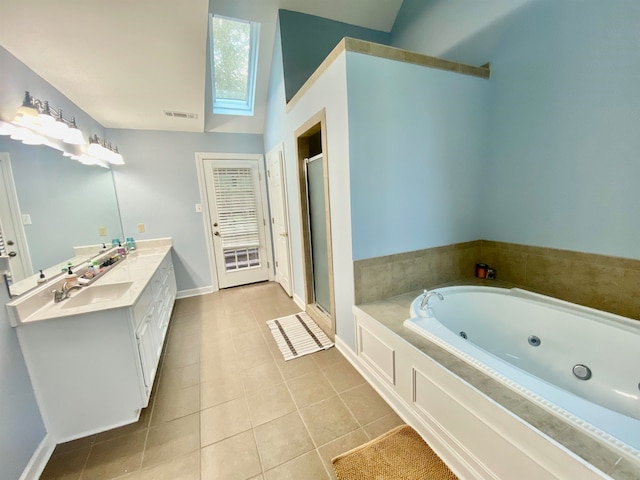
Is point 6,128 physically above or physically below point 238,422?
above

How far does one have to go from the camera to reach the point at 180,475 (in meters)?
1.29

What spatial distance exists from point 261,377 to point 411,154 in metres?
2.09

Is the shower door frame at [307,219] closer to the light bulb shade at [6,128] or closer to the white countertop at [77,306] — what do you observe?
the white countertop at [77,306]

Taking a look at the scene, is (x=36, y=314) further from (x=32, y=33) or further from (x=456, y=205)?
(x=456, y=205)

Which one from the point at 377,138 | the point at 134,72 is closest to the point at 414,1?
the point at 377,138

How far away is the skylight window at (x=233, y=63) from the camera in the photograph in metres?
2.82

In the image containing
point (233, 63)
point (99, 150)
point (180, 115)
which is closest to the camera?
point (99, 150)

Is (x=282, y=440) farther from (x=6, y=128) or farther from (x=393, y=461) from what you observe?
(x=6, y=128)

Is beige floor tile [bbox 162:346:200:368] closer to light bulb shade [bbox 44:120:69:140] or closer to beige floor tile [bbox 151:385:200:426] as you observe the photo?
beige floor tile [bbox 151:385:200:426]

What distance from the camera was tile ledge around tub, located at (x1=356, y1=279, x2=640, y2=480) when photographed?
0.80m

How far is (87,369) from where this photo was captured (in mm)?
1476

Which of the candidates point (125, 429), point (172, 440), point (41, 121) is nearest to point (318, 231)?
point (172, 440)

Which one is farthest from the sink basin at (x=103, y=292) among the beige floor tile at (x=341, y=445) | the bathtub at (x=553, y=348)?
the bathtub at (x=553, y=348)

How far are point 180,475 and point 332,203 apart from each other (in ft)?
6.11
